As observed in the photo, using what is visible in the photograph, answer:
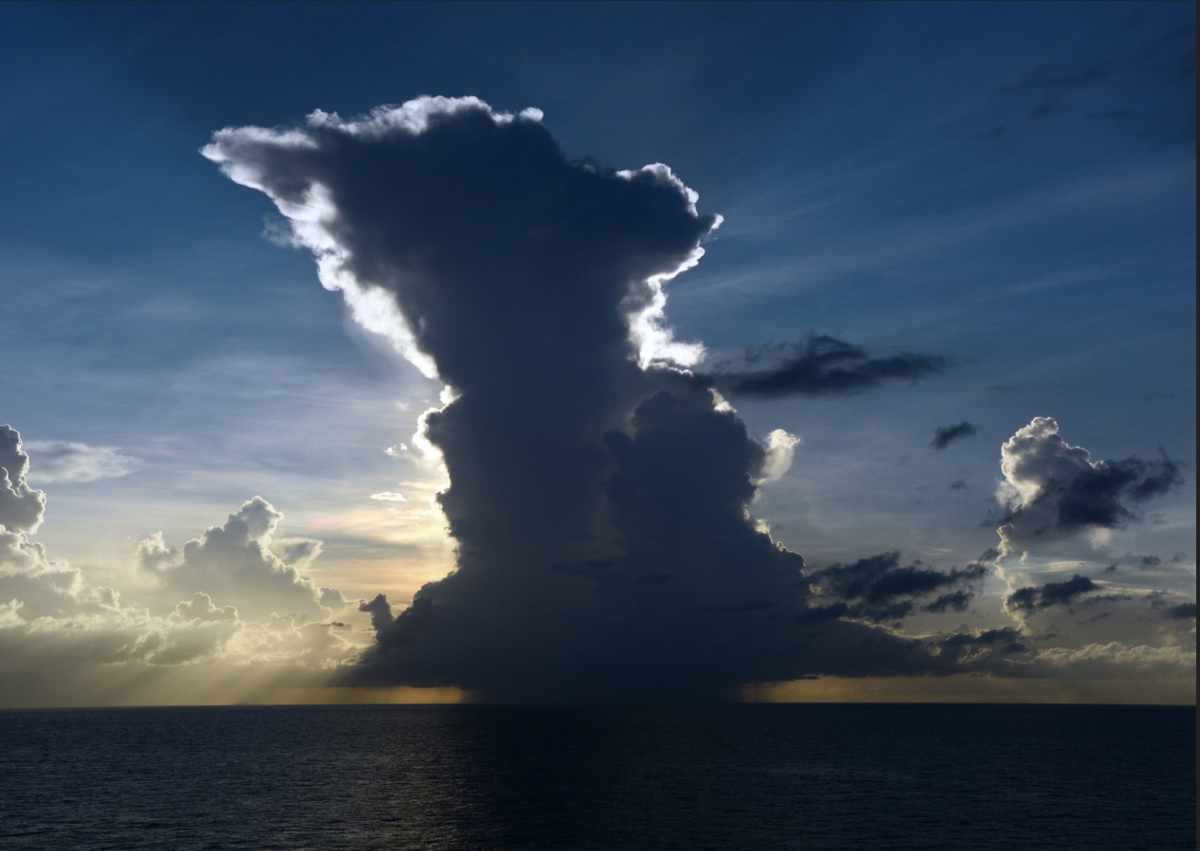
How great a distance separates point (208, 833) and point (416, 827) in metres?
26.6

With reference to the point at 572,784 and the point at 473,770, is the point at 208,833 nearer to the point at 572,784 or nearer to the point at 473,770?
the point at 572,784

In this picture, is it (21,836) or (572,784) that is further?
(572,784)

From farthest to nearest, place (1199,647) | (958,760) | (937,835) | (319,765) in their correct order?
(958,760), (319,765), (937,835), (1199,647)

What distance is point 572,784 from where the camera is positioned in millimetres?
143625

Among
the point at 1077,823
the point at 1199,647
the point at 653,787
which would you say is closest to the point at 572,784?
the point at 653,787

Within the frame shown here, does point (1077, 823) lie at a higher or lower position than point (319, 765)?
higher

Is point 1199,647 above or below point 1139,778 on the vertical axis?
above

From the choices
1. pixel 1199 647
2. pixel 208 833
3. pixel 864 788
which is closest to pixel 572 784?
pixel 864 788

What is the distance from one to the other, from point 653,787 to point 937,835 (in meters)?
51.0

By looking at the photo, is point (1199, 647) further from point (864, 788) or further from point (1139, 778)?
point (1139, 778)

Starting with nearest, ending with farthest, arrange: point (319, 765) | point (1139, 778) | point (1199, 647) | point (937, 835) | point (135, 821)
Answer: point (1199, 647), point (937, 835), point (135, 821), point (1139, 778), point (319, 765)

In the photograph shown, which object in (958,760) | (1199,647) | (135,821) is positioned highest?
(1199,647)

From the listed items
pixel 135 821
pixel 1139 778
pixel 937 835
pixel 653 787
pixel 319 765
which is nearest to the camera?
pixel 937 835

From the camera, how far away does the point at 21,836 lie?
99.8 m
